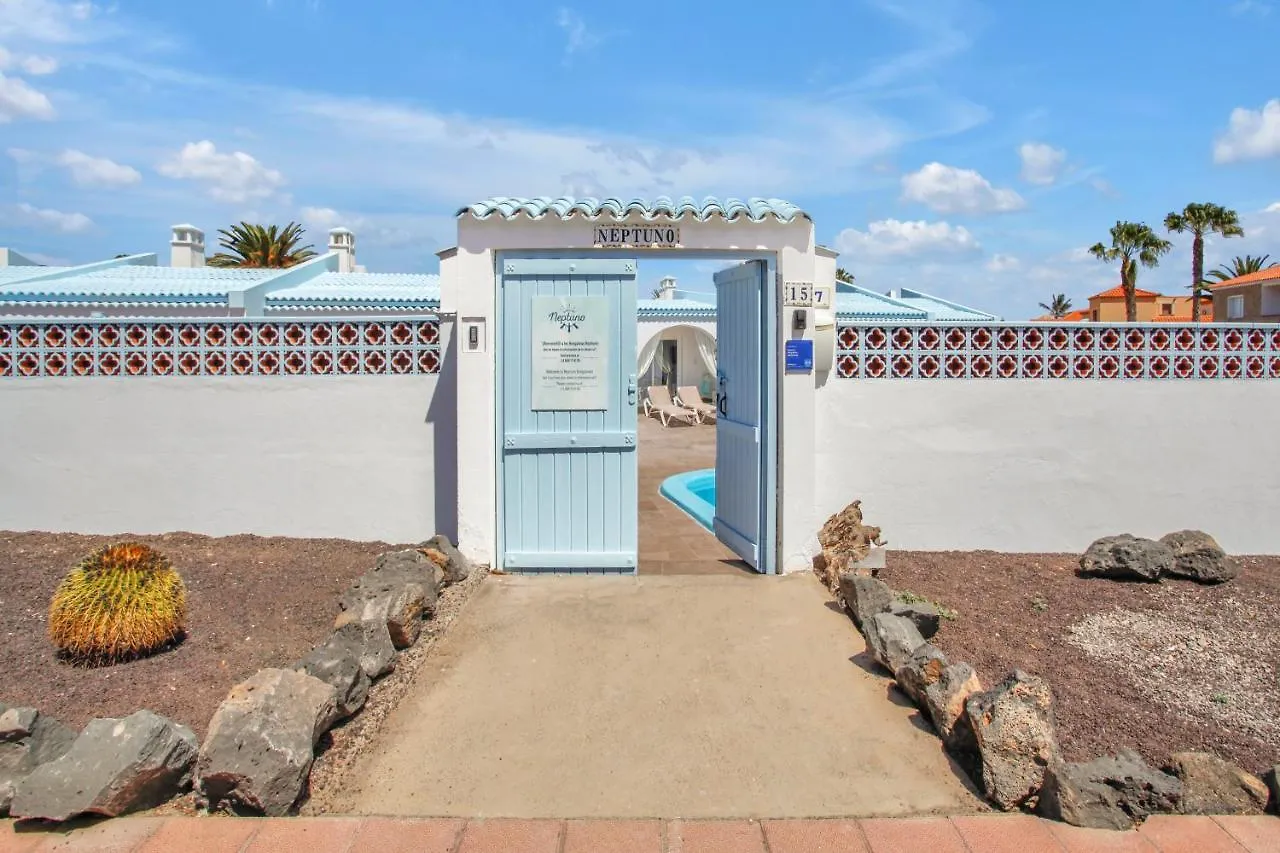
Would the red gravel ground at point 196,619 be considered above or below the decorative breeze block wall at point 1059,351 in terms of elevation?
below

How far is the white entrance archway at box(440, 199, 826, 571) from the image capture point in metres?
5.99

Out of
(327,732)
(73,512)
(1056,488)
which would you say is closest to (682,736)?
(327,732)

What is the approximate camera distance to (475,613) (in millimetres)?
5320

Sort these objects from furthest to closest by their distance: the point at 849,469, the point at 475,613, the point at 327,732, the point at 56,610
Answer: the point at 849,469 < the point at 475,613 < the point at 56,610 < the point at 327,732

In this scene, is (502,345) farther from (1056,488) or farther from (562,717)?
(1056,488)

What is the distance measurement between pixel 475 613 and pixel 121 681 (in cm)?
187

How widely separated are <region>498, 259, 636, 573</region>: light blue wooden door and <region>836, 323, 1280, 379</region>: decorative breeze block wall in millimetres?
1814

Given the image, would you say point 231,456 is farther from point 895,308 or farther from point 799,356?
point 895,308

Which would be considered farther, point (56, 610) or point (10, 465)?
point (10, 465)

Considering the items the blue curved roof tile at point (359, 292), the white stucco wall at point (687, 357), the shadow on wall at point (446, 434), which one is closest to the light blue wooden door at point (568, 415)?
the shadow on wall at point (446, 434)

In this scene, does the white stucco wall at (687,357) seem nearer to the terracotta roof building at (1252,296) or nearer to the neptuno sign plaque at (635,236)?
the neptuno sign plaque at (635,236)

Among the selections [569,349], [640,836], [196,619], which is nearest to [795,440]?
[569,349]

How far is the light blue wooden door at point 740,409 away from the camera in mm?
6215

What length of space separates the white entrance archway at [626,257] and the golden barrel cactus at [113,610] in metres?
2.05
